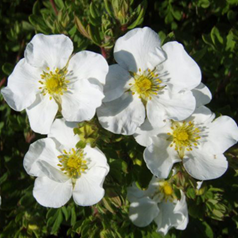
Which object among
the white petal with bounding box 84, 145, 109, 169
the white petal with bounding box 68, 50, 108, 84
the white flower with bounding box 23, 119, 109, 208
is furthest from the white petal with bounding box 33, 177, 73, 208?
the white petal with bounding box 68, 50, 108, 84

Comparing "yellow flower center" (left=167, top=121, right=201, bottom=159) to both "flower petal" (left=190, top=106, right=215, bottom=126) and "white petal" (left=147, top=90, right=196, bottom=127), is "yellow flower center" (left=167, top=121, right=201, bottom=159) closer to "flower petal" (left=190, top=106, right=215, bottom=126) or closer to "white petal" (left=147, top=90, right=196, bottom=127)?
"flower petal" (left=190, top=106, right=215, bottom=126)

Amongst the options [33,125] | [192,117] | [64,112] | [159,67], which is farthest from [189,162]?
[33,125]

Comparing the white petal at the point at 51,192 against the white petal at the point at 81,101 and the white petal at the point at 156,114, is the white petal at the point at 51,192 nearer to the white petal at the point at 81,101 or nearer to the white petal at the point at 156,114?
the white petal at the point at 81,101

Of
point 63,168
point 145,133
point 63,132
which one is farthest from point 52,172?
point 145,133

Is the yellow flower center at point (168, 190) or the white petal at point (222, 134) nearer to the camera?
the white petal at point (222, 134)

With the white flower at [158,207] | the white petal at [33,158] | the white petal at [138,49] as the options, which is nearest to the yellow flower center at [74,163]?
the white petal at [33,158]
